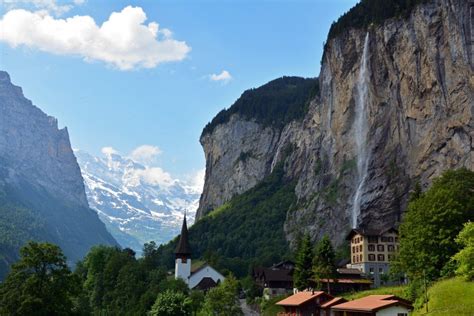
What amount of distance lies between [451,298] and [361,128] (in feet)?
335

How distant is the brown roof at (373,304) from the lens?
224 feet

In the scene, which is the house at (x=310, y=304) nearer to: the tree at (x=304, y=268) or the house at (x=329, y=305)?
the house at (x=329, y=305)

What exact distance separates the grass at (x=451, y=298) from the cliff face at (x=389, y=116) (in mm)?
55537

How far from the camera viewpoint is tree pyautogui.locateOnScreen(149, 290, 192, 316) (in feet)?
304

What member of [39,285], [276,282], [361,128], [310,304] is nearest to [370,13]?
[361,128]

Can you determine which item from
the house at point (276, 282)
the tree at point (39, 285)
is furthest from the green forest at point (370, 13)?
the tree at point (39, 285)

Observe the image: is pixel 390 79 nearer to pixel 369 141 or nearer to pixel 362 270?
pixel 369 141

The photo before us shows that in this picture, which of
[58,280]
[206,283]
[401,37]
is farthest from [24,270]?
[401,37]

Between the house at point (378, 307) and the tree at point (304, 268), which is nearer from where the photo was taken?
the house at point (378, 307)

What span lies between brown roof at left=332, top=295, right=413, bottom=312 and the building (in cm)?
4794

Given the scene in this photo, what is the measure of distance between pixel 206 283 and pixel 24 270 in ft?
228

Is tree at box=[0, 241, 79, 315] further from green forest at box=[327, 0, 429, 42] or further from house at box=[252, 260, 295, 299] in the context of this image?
green forest at box=[327, 0, 429, 42]

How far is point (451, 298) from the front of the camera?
67.2 metres

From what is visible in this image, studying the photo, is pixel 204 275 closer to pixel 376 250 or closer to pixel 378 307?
pixel 376 250
